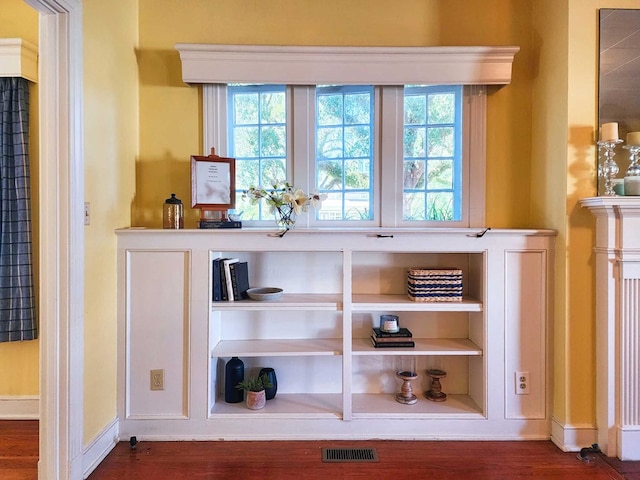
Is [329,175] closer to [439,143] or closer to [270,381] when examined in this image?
[439,143]

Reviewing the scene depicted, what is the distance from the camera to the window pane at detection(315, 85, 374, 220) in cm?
246

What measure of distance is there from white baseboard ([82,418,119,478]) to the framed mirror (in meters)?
2.76

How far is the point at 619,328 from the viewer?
195 centimetres

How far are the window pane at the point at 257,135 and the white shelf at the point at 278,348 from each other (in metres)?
0.76

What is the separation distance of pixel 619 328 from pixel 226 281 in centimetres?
200

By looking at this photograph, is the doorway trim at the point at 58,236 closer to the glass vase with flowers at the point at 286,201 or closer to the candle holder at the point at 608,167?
the glass vase with flowers at the point at 286,201

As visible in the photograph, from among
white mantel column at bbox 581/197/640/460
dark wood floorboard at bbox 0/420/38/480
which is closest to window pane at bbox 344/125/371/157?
white mantel column at bbox 581/197/640/460

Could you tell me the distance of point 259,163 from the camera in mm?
2471

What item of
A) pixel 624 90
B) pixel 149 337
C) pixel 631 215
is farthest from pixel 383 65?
pixel 149 337

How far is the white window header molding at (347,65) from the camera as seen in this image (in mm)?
2273

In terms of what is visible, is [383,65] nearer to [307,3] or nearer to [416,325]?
[307,3]

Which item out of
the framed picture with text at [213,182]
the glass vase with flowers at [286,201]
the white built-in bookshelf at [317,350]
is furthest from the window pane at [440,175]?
the framed picture with text at [213,182]

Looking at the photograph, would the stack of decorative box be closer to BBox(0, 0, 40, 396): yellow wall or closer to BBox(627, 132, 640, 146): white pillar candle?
BBox(627, 132, 640, 146): white pillar candle

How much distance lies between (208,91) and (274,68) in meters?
0.43
